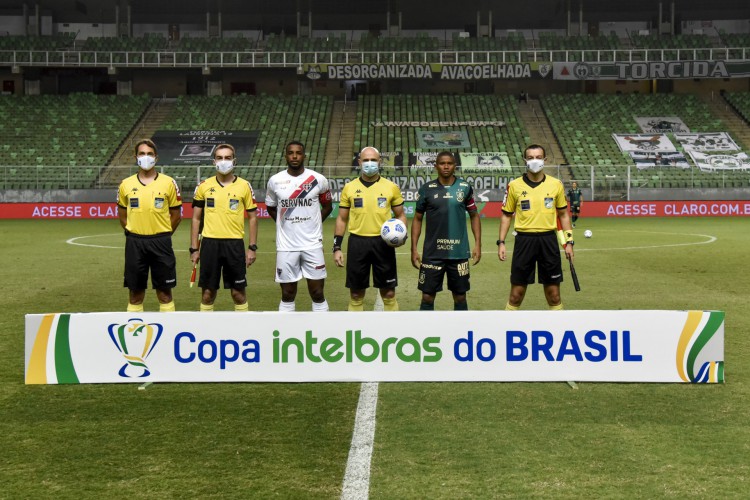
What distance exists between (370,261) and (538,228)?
186 cm

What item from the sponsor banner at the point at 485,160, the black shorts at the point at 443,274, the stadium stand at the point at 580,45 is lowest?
the black shorts at the point at 443,274

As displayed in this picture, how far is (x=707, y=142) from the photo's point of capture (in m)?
43.2

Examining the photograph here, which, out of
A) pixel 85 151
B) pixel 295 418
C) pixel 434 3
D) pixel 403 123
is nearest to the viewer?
pixel 295 418

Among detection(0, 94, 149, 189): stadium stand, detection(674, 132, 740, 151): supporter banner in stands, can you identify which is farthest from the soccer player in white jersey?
detection(674, 132, 740, 151): supporter banner in stands

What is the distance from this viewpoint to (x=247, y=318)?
6574 millimetres

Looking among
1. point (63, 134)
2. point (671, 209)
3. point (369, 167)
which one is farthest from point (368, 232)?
point (63, 134)

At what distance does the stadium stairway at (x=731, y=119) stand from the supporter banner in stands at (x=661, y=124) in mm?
2532

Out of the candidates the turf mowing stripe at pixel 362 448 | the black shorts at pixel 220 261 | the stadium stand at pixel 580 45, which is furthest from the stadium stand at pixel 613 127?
the turf mowing stripe at pixel 362 448

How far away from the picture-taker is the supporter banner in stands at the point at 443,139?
141ft

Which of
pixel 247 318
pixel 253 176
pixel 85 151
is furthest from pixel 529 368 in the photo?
pixel 85 151

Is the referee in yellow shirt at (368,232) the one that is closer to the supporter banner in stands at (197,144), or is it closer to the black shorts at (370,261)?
the black shorts at (370,261)

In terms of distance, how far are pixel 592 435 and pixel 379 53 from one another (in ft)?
139

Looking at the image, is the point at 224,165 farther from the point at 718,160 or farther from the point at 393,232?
the point at 718,160

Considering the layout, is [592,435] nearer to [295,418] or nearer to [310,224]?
[295,418]
